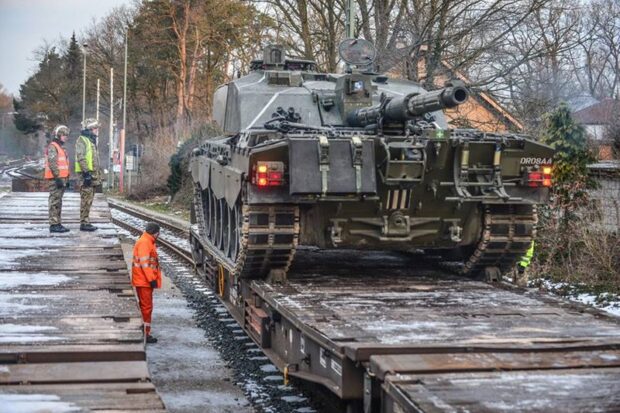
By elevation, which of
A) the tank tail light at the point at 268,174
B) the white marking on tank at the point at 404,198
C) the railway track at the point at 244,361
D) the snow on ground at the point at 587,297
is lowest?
the railway track at the point at 244,361

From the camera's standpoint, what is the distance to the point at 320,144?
27.4 feet

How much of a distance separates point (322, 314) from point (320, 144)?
1.68m

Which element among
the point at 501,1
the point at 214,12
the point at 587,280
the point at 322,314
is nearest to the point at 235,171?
the point at 322,314

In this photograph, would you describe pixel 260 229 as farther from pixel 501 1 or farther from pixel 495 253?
pixel 501 1

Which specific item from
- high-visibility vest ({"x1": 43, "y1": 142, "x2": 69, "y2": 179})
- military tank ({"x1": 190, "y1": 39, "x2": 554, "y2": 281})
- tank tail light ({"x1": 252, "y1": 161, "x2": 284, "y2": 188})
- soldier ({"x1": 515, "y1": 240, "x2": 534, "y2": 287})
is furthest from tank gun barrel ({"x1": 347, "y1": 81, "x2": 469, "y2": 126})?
high-visibility vest ({"x1": 43, "y1": 142, "x2": 69, "y2": 179})

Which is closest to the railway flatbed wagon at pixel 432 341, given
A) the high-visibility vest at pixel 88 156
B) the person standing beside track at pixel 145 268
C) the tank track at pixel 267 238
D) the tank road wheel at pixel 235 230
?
the tank track at pixel 267 238

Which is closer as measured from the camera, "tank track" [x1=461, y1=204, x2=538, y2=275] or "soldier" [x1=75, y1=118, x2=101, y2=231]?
"tank track" [x1=461, y1=204, x2=538, y2=275]

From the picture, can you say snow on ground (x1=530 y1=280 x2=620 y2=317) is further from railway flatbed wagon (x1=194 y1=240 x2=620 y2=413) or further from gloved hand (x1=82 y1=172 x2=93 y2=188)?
gloved hand (x1=82 y1=172 x2=93 y2=188)

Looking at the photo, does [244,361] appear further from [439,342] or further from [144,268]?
[439,342]

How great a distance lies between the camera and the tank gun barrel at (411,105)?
7645mm

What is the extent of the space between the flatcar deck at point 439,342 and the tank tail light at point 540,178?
1017 mm

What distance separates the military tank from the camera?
27.7ft

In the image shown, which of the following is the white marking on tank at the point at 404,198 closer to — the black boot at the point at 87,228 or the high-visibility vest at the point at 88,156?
the high-visibility vest at the point at 88,156

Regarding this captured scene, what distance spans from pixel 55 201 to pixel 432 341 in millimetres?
8532
